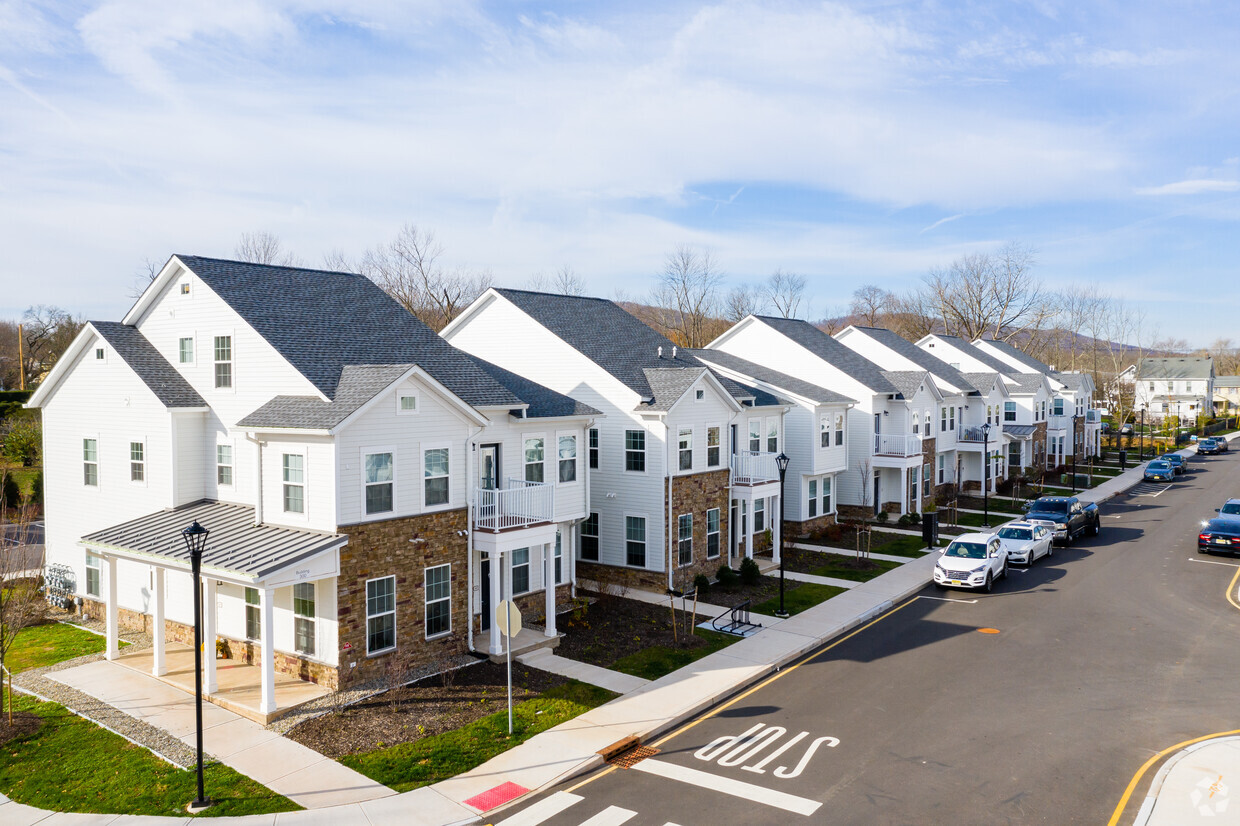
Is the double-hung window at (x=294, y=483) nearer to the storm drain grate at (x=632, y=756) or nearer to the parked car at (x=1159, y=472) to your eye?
the storm drain grate at (x=632, y=756)

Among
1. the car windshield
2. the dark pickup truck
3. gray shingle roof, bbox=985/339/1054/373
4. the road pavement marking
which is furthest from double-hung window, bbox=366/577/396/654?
gray shingle roof, bbox=985/339/1054/373

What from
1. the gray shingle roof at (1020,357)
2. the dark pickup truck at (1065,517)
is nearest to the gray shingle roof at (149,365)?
the dark pickup truck at (1065,517)

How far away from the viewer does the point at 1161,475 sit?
2104 inches

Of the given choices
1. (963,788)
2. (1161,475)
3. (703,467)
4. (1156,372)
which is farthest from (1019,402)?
(1156,372)

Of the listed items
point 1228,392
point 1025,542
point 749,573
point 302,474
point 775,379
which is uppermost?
point 775,379

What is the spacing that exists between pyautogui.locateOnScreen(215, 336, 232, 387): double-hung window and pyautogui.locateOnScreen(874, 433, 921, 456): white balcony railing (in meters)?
28.5

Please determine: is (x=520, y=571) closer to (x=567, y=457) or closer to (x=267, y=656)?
(x=567, y=457)

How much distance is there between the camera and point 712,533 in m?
26.9

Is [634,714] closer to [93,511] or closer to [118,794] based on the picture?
[118,794]

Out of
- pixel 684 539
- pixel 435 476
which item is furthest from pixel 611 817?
pixel 684 539

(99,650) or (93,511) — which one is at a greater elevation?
(93,511)

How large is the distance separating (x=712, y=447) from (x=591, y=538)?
5155 mm

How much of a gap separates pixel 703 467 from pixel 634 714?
12028mm

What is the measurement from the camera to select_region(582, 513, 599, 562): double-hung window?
1030 inches
